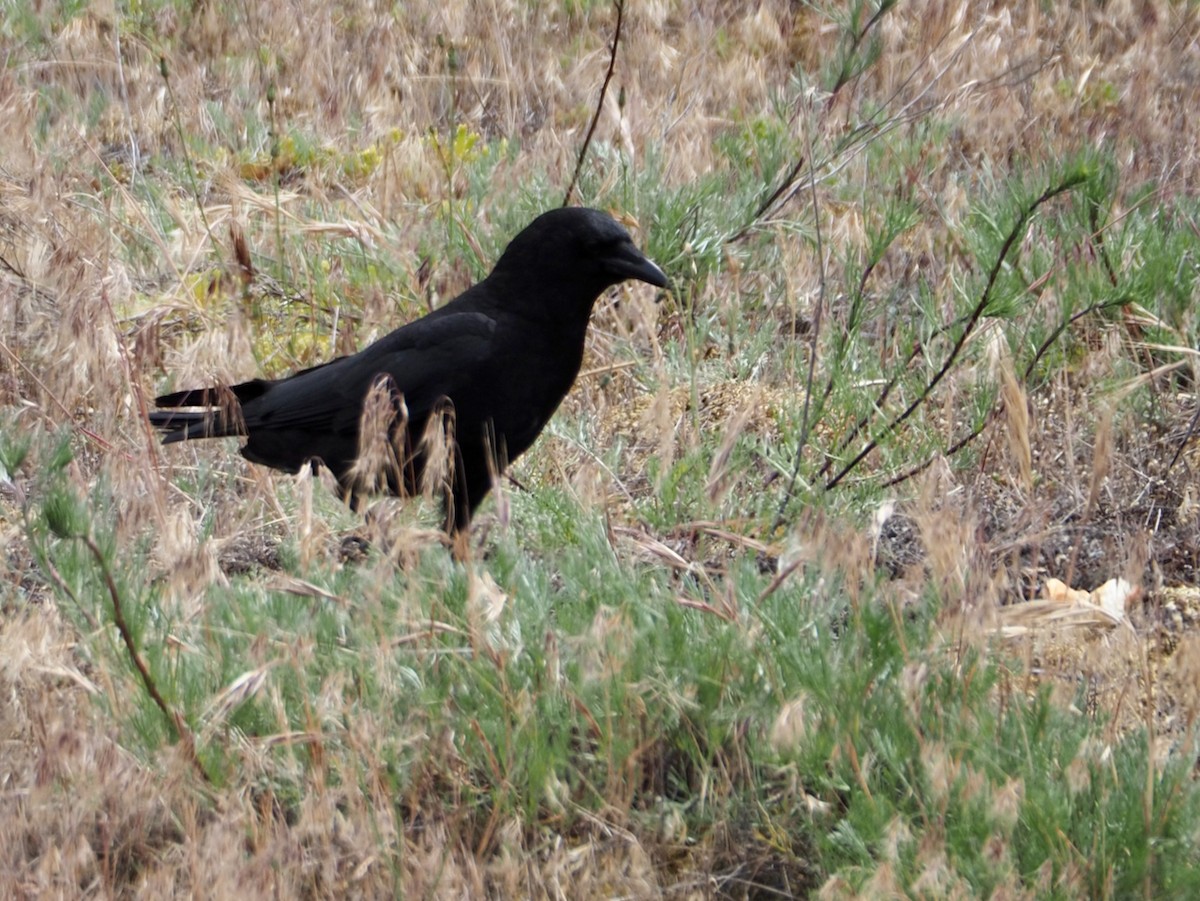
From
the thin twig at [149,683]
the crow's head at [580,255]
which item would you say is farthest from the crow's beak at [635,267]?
the thin twig at [149,683]

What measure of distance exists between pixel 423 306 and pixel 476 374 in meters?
1.04

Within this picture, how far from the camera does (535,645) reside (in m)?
2.79

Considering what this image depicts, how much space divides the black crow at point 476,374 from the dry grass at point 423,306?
179 mm

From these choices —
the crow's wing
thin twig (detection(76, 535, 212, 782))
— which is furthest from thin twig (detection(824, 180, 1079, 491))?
thin twig (detection(76, 535, 212, 782))

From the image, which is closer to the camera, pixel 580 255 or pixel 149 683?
pixel 149 683

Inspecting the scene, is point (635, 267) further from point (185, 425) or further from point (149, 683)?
point (149, 683)

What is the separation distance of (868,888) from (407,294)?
3.60 metres

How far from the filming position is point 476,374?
171 inches

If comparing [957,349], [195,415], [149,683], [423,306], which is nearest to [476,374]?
[195,415]

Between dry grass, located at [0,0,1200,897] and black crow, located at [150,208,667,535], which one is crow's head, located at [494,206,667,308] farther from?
dry grass, located at [0,0,1200,897]

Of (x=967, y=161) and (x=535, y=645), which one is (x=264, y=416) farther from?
(x=967, y=161)

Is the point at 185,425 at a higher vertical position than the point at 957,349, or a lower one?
lower

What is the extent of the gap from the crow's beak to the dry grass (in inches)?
6.0

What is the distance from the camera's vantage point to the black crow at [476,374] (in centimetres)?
434
